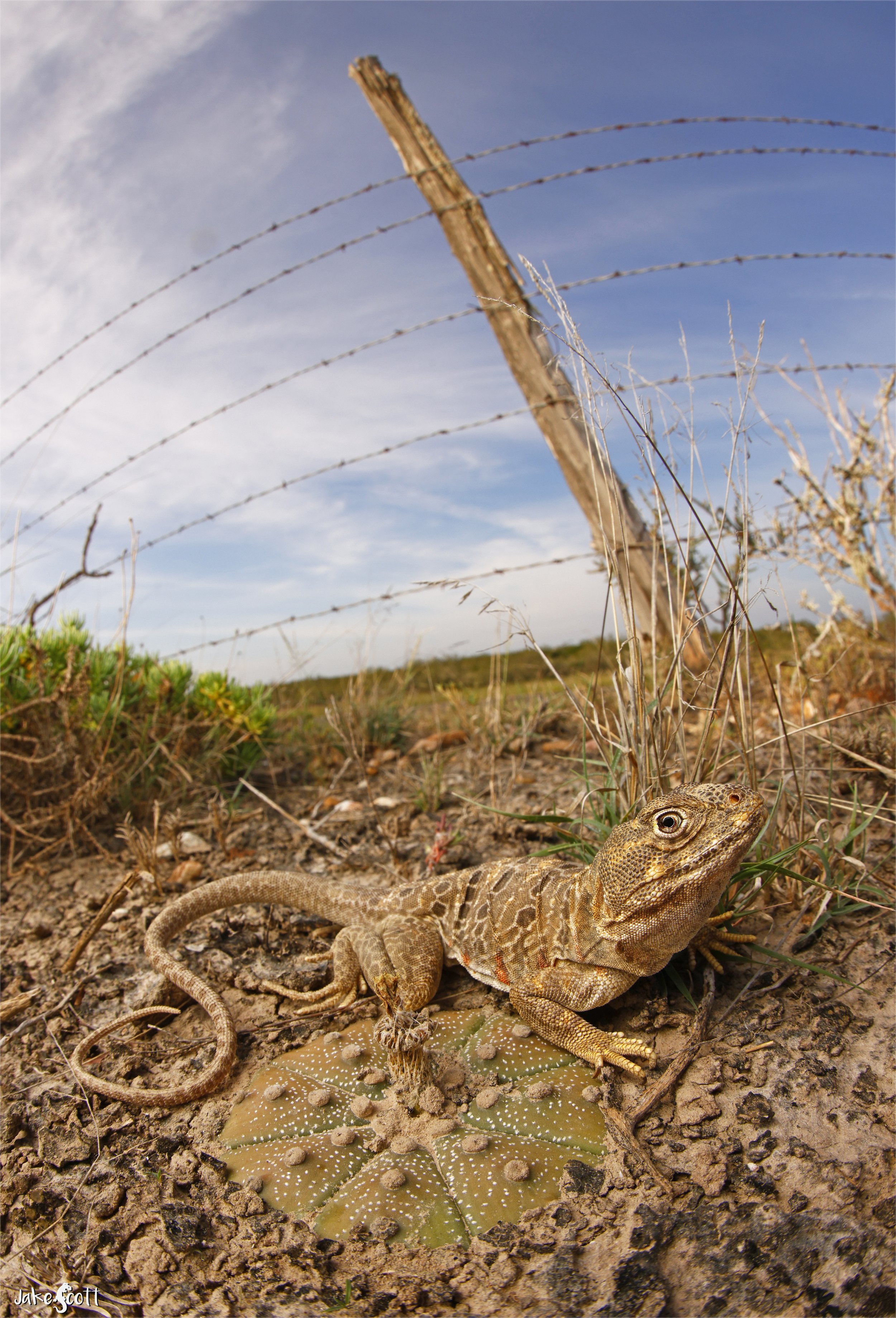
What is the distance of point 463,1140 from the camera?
7.72 ft

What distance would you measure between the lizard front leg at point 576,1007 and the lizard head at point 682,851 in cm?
30

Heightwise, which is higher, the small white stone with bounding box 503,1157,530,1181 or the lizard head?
the lizard head

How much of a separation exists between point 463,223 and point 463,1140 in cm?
636

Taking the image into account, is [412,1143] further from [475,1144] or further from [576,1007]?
[576,1007]

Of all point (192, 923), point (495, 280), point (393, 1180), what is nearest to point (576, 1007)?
point (393, 1180)

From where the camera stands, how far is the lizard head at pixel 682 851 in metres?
2.27

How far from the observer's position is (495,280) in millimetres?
6230

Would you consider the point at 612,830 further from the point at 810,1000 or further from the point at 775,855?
the point at 810,1000

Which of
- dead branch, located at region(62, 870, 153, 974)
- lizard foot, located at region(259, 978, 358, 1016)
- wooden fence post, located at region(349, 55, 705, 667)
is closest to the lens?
lizard foot, located at region(259, 978, 358, 1016)

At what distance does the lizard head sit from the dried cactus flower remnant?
0.64 metres

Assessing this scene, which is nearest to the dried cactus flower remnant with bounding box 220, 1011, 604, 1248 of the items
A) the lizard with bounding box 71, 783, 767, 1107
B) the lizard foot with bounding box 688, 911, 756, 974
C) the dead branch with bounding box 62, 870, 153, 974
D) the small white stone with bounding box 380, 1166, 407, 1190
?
the small white stone with bounding box 380, 1166, 407, 1190

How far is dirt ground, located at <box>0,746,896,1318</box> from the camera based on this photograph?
1.92 meters

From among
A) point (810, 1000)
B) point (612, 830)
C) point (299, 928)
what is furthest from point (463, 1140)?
point (299, 928)

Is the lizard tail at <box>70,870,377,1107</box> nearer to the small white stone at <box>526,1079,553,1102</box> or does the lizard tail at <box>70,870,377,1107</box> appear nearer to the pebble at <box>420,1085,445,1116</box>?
the pebble at <box>420,1085,445,1116</box>
